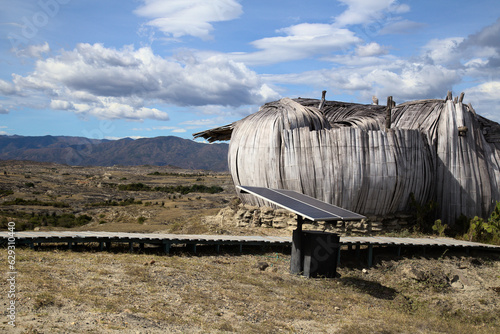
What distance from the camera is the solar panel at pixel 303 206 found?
27.2 ft

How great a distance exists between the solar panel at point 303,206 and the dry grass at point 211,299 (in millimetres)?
1509

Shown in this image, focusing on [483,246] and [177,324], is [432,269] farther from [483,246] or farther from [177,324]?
[177,324]

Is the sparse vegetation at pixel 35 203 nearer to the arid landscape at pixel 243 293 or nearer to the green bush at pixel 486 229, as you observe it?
the arid landscape at pixel 243 293

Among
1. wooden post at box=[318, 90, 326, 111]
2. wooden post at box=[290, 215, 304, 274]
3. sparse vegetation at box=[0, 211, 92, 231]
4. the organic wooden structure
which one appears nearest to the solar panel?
wooden post at box=[290, 215, 304, 274]

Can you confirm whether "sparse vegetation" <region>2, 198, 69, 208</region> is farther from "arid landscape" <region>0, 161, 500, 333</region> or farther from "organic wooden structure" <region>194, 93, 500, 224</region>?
"arid landscape" <region>0, 161, 500, 333</region>

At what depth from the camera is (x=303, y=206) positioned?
8898 millimetres

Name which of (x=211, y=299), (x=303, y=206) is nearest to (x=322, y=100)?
(x=303, y=206)

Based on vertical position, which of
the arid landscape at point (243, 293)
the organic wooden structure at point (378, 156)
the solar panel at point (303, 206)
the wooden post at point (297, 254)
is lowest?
the arid landscape at point (243, 293)

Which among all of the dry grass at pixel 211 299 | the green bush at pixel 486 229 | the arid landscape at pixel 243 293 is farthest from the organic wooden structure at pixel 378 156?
the dry grass at pixel 211 299

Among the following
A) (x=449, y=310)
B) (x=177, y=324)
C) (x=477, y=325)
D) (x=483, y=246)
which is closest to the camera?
(x=177, y=324)

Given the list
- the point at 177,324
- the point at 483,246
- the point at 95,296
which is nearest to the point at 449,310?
the point at 483,246

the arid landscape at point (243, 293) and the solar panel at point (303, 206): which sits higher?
the solar panel at point (303, 206)

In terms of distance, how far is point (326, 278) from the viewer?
31.8ft

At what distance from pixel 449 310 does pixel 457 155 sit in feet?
21.8
